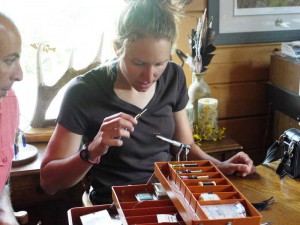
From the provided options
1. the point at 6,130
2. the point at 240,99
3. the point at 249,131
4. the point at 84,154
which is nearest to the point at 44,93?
the point at 6,130

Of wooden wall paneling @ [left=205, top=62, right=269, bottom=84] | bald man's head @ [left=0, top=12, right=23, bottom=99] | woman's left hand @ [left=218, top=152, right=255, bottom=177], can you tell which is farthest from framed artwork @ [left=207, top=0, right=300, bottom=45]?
bald man's head @ [left=0, top=12, right=23, bottom=99]

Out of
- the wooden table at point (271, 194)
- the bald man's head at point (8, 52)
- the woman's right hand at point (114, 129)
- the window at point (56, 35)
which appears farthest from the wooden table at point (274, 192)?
the window at point (56, 35)

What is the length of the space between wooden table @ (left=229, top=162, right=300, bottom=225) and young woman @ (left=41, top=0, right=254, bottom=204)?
0.15 ft

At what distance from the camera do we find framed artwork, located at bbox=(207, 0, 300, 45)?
2.10 m

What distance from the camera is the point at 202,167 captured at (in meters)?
1.09

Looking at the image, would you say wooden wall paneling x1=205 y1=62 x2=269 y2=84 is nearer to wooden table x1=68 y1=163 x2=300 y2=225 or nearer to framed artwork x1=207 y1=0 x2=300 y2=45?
framed artwork x1=207 y1=0 x2=300 y2=45

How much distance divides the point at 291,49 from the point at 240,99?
1.36ft

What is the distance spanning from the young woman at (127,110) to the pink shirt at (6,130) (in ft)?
0.39

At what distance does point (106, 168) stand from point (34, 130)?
71 cm

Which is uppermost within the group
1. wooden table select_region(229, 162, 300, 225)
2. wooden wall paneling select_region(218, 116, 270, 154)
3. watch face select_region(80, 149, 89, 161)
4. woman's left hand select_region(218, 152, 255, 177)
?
watch face select_region(80, 149, 89, 161)

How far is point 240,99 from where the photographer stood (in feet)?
7.58

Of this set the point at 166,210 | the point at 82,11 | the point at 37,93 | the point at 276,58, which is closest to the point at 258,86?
the point at 276,58

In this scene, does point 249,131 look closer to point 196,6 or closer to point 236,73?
point 236,73

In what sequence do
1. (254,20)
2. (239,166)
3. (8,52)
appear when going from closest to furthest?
(8,52) < (239,166) < (254,20)
